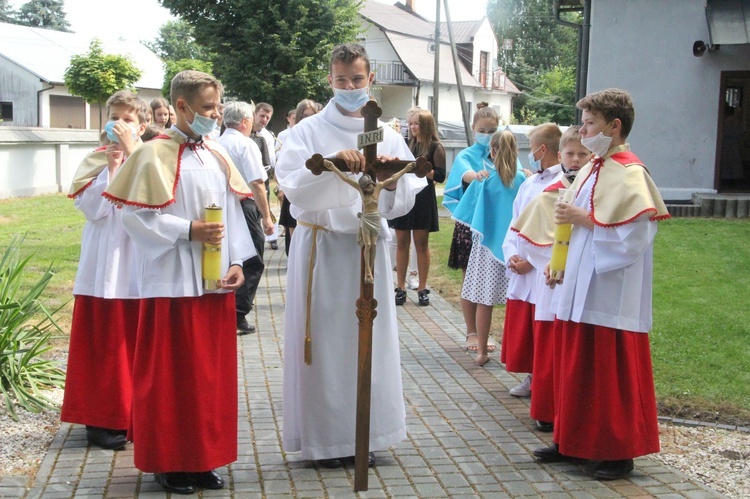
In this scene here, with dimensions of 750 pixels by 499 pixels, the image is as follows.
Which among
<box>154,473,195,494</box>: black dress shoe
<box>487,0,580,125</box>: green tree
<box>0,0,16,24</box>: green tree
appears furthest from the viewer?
<box>0,0,16,24</box>: green tree

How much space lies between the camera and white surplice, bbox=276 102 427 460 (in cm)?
512

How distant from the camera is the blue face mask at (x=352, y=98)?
16.3 feet

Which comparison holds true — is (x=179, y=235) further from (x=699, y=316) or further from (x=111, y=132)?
(x=699, y=316)

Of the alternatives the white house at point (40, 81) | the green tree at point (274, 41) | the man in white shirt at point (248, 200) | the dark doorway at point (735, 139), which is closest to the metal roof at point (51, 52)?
the white house at point (40, 81)

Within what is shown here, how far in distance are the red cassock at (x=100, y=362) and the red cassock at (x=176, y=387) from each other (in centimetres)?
78

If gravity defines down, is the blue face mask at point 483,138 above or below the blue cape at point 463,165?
above

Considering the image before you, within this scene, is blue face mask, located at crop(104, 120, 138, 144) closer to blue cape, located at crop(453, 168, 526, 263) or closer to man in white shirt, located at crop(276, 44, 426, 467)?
man in white shirt, located at crop(276, 44, 426, 467)

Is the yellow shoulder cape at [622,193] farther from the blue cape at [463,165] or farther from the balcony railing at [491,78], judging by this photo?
the balcony railing at [491,78]

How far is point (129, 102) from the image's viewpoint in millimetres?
5527

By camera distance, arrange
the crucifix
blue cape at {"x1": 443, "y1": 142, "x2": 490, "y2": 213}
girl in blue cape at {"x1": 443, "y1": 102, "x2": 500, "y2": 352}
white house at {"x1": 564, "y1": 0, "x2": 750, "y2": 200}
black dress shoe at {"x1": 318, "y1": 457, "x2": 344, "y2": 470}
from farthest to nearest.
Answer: white house at {"x1": 564, "y1": 0, "x2": 750, "y2": 200}, blue cape at {"x1": 443, "y1": 142, "x2": 490, "y2": 213}, girl in blue cape at {"x1": 443, "y1": 102, "x2": 500, "y2": 352}, black dress shoe at {"x1": 318, "y1": 457, "x2": 344, "y2": 470}, the crucifix

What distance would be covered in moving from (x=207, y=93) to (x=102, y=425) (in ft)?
6.93

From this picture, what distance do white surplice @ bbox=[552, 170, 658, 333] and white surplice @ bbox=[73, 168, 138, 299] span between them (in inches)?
96.7

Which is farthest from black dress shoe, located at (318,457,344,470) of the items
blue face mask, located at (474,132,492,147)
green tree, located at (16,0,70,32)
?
green tree, located at (16,0,70,32)

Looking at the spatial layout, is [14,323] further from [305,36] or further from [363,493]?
[305,36]
